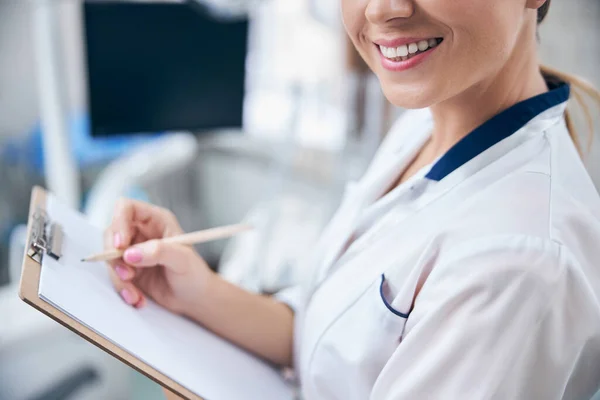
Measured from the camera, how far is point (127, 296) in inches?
28.3

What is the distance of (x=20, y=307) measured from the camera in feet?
3.95

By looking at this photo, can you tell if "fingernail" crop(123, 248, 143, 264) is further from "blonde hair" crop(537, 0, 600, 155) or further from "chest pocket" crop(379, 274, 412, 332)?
"blonde hair" crop(537, 0, 600, 155)

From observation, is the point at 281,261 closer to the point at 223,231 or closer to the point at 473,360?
the point at 223,231

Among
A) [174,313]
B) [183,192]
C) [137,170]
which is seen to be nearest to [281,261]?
[137,170]

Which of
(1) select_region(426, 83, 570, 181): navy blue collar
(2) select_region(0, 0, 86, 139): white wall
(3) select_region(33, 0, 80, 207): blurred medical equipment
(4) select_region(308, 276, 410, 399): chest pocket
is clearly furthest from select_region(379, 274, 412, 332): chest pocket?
(2) select_region(0, 0, 86, 139): white wall

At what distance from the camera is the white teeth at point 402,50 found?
604 millimetres

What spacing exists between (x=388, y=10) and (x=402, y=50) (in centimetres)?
5

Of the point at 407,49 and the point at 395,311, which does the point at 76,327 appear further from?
the point at 407,49

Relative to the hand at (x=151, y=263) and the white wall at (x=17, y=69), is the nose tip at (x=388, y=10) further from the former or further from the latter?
the white wall at (x=17, y=69)

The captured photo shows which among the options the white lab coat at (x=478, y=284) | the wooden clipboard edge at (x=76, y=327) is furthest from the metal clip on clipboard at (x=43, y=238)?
the white lab coat at (x=478, y=284)

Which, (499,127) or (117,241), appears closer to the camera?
(499,127)

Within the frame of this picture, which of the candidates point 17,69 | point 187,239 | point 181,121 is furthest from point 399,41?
point 17,69

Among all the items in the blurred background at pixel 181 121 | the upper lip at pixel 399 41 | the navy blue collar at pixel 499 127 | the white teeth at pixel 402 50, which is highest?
the upper lip at pixel 399 41

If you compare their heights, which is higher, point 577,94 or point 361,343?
point 577,94
